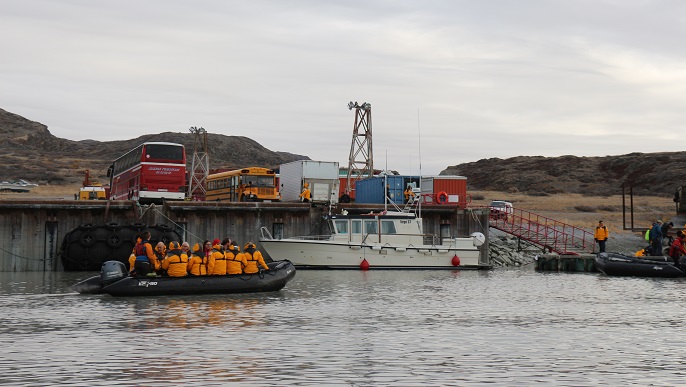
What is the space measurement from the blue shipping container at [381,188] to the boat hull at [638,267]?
16801 mm

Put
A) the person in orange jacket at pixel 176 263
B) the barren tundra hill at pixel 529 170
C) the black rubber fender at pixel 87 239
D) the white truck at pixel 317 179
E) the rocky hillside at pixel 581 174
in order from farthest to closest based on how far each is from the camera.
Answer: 1. the barren tundra hill at pixel 529 170
2. the rocky hillside at pixel 581 174
3. the white truck at pixel 317 179
4. the black rubber fender at pixel 87 239
5. the person in orange jacket at pixel 176 263

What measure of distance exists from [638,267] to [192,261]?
2067 cm

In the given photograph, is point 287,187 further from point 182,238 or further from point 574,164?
point 574,164

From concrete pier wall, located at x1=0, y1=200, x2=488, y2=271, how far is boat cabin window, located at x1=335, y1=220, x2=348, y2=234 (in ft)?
8.51

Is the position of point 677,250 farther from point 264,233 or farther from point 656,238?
point 264,233

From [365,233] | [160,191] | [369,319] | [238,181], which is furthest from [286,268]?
[238,181]

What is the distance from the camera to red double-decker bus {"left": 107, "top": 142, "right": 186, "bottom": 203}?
145ft

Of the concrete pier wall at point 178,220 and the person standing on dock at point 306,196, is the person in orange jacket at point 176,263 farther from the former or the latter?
the person standing on dock at point 306,196

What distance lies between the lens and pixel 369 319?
22047 millimetres

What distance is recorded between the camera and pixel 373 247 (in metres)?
41.8

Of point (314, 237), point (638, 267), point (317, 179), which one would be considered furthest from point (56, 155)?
point (638, 267)

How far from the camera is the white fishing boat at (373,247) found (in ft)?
136

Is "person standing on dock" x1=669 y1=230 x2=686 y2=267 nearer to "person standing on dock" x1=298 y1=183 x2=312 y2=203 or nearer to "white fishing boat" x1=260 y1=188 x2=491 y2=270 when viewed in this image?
"white fishing boat" x1=260 y1=188 x2=491 y2=270

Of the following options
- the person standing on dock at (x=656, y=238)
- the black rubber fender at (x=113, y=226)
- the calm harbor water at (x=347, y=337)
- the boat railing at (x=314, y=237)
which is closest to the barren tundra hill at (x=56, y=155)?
the boat railing at (x=314, y=237)
